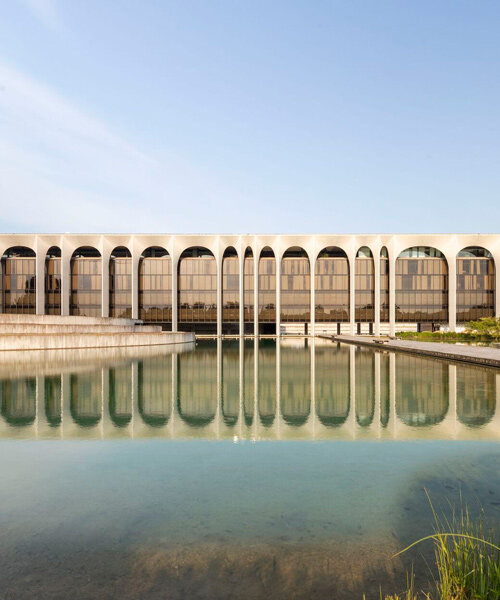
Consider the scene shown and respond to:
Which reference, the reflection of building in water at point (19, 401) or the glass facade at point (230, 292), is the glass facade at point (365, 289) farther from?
the reflection of building in water at point (19, 401)

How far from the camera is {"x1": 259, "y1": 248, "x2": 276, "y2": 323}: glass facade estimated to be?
60.3 metres

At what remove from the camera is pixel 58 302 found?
60.3 metres

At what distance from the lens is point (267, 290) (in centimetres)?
6059

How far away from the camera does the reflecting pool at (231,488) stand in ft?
11.1

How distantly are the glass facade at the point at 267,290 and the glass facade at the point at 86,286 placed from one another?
23678 millimetres

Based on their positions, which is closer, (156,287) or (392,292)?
(392,292)

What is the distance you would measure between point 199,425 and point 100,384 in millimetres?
6488

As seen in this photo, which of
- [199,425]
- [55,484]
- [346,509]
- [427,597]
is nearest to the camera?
[427,597]

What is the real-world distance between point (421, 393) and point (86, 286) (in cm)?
5678

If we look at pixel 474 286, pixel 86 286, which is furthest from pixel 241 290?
pixel 474 286

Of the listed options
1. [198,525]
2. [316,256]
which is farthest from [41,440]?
[316,256]

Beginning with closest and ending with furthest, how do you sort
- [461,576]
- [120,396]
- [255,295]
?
[461,576], [120,396], [255,295]

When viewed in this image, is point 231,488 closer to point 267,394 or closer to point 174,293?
point 267,394

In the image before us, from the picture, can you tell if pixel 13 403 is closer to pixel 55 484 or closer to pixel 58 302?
pixel 55 484
